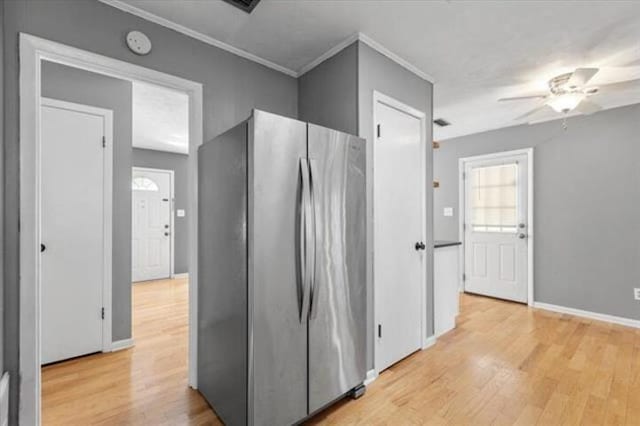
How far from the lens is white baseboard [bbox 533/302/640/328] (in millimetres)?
3336

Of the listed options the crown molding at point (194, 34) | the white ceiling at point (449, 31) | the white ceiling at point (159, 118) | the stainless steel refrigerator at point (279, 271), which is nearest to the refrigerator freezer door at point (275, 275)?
the stainless steel refrigerator at point (279, 271)

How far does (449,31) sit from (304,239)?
6.25ft

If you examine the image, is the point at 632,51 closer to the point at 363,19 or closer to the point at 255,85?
the point at 363,19

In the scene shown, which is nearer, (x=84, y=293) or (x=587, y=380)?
(x=587, y=380)

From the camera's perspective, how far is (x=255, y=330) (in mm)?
1469

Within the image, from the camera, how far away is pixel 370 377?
86.6 inches

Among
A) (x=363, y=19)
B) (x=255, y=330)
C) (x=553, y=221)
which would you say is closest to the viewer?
(x=255, y=330)

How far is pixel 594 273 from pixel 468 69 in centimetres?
299

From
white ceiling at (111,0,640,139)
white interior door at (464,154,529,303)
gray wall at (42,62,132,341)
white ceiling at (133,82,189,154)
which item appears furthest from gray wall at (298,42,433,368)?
white interior door at (464,154,529,303)

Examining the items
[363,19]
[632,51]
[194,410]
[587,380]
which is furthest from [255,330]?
[632,51]

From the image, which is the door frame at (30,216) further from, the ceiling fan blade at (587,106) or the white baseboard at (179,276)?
the white baseboard at (179,276)

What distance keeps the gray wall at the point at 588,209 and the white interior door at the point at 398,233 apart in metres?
2.38

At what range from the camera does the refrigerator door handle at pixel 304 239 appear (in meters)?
1.64

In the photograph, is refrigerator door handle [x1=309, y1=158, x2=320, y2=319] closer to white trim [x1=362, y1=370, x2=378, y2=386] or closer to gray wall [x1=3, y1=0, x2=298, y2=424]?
white trim [x1=362, y1=370, x2=378, y2=386]
